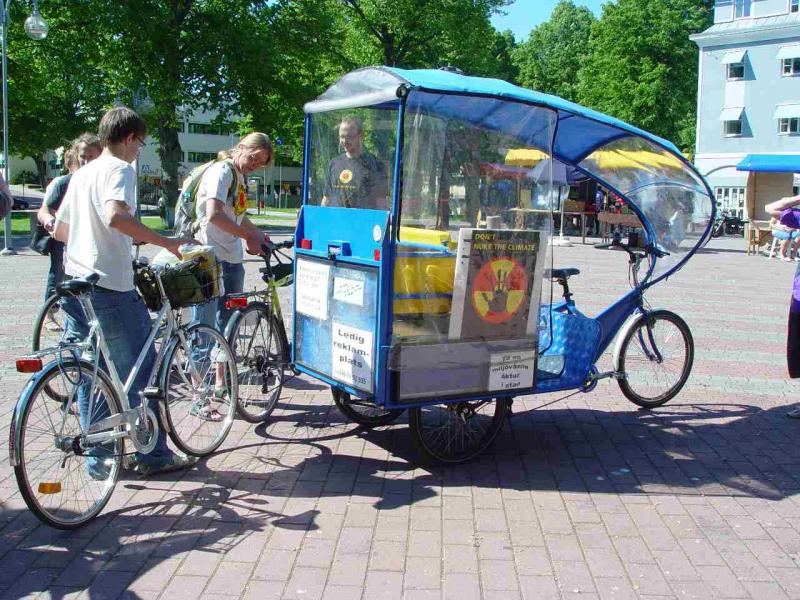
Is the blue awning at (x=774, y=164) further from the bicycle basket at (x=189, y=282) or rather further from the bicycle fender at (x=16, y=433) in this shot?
the bicycle fender at (x=16, y=433)

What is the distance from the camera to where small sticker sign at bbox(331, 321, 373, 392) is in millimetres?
4621

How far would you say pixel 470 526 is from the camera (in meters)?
4.16

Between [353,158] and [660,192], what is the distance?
7.69 feet

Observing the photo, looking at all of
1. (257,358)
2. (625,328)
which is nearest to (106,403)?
(257,358)

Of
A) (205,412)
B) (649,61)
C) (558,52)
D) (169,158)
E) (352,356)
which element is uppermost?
(558,52)

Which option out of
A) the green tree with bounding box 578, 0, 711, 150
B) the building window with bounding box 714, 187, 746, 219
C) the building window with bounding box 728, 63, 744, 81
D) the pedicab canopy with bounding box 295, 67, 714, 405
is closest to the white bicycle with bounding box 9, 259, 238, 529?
the pedicab canopy with bounding box 295, 67, 714, 405

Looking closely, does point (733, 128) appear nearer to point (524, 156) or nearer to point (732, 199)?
point (732, 199)

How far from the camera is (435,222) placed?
4.73 metres

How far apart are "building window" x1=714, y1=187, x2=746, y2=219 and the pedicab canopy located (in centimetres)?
4272

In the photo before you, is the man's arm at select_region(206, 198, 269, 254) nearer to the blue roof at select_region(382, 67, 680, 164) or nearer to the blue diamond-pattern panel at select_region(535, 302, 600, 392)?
the blue roof at select_region(382, 67, 680, 164)

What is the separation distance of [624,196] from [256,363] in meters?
2.80

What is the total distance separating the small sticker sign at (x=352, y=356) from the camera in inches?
182

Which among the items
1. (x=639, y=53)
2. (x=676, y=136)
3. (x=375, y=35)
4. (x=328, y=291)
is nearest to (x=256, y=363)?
(x=328, y=291)

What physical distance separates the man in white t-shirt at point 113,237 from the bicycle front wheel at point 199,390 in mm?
228
